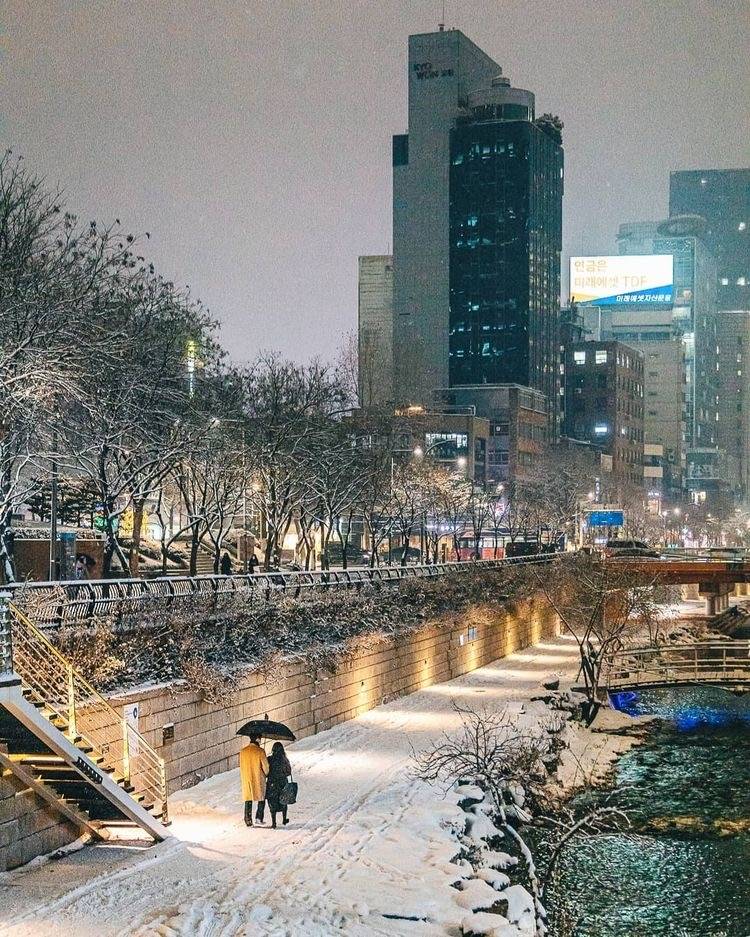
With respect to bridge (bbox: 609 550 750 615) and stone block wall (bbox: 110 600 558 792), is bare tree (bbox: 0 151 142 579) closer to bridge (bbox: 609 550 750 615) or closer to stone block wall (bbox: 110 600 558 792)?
stone block wall (bbox: 110 600 558 792)

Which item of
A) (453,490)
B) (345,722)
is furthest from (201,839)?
(453,490)

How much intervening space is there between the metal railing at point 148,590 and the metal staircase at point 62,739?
2.32 meters

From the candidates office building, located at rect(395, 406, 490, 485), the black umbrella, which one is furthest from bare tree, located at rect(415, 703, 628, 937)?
office building, located at rect(395, 406, 490, 485)

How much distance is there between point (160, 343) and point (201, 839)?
84.6 ft

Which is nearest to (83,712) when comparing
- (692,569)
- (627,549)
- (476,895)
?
(476,895)

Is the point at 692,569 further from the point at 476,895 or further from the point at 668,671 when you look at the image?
the point at 476,895

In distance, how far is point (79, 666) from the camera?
22.6m

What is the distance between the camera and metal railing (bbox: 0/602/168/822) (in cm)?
1942

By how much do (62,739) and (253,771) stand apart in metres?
4.53

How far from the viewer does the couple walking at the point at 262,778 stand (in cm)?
2236

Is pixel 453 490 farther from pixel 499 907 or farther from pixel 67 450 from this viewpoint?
pixel 499 907

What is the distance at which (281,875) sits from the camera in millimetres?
19578

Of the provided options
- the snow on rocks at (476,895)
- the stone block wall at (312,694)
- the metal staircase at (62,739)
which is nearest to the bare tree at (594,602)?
the stone block wall at (312,694)

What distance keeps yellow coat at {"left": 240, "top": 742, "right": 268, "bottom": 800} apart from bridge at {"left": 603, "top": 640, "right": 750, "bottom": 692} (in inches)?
1252
